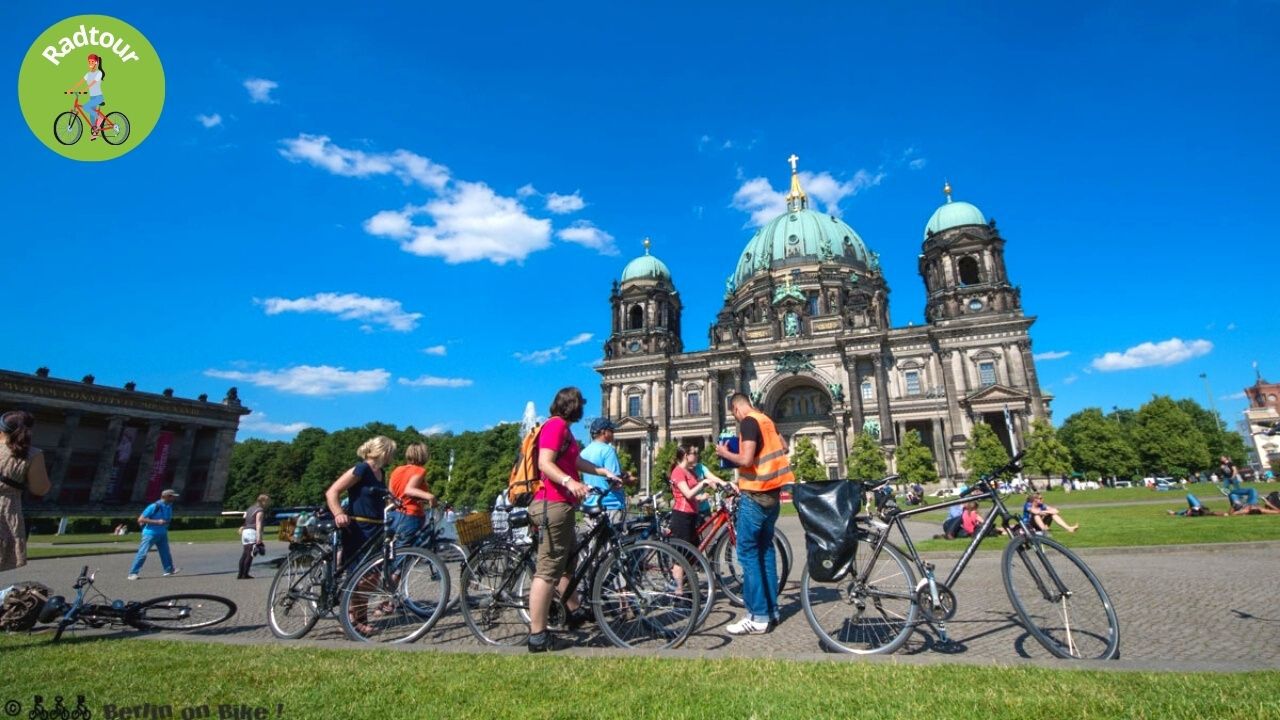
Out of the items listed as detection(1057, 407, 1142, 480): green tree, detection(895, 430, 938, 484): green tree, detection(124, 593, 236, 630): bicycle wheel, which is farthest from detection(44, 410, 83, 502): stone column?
detection(1057, 407, 1142, 480): green tree

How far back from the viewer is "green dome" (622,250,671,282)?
67.7 m

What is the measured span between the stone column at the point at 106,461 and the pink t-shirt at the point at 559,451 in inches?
2044

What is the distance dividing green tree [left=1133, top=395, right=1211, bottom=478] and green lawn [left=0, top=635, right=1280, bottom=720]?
210ft

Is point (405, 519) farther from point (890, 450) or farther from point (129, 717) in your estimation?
point (890, 450)

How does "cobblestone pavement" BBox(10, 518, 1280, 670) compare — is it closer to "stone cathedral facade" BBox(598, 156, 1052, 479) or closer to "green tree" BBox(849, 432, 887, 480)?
"green tree" BBox(849, 432, 887, 480)

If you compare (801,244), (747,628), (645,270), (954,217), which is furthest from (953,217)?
(747,628)

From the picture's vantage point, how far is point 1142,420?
55469 millimetres

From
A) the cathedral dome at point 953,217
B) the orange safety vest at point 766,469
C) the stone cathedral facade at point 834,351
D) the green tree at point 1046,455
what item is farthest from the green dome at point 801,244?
the orange safety vest at point 766,469

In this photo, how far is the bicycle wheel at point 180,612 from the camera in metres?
5.71

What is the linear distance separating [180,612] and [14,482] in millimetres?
1959

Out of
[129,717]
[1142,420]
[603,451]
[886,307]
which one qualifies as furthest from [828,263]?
[129,717]

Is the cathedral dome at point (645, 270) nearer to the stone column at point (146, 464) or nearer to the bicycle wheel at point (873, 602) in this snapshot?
the stone column at point (146, 464)

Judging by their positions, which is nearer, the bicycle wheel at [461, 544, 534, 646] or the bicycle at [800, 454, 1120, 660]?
the bicycle at [800, 454, 1120, 660]

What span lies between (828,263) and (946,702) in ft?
213
